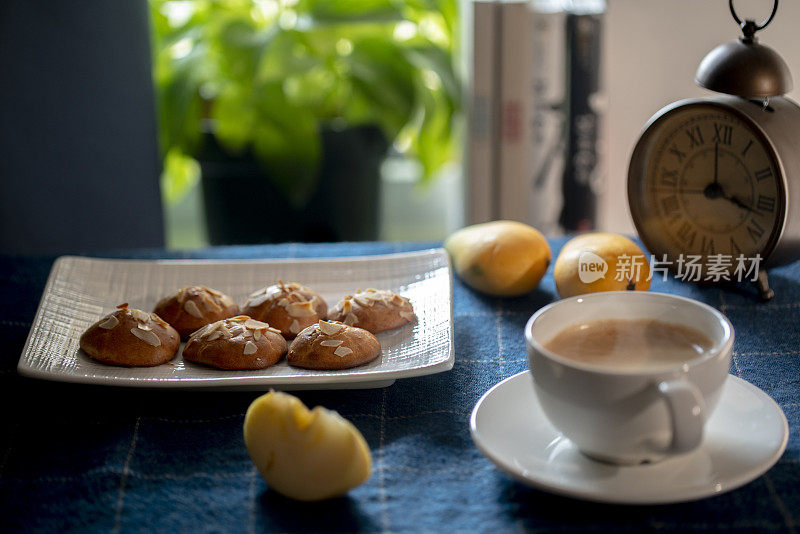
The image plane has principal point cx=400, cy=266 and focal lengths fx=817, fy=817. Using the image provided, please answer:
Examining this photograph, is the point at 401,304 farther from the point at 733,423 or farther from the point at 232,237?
the point at 232,237

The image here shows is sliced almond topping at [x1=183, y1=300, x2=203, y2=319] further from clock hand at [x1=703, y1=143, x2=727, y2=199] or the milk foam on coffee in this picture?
clock hand at [x1=703, y1=143, x2=727, y2=199]

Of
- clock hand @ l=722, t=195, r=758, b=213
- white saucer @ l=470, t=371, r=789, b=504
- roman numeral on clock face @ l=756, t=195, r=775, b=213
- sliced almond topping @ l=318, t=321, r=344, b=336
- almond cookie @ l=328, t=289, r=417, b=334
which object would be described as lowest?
white saucer @ l=470, t=371, r=789, b=504

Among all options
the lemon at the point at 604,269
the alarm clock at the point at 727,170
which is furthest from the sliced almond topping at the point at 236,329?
the alarm clock at the point at 727,170

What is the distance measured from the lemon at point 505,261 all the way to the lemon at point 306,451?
1.41 feet

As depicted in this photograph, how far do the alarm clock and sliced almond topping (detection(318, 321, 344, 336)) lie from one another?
49cm

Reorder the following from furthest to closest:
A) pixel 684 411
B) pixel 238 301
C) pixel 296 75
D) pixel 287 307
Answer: pixel 296 75 → pixel 238 301 → pixel 287 307 → pixel 684 411

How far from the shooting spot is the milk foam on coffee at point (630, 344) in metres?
0.60

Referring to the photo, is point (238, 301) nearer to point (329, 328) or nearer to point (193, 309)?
point (193, 309)

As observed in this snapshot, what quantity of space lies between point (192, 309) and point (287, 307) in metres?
0.10

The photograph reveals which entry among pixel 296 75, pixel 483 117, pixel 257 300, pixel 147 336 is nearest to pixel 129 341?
pixel 147 336

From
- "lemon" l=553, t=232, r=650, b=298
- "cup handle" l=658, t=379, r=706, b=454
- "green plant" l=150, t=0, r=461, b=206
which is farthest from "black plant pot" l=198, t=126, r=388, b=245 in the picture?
"cup handle" l=658, t=379, r=706, b=454

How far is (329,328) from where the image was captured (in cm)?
76

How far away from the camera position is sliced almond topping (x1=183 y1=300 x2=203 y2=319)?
0.85 metres

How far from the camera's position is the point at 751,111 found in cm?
91
